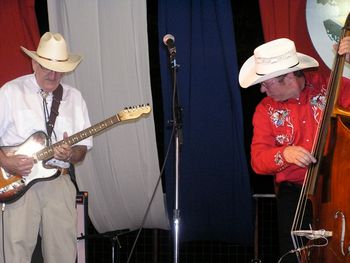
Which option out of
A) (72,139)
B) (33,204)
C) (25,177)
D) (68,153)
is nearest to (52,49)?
(72,139)

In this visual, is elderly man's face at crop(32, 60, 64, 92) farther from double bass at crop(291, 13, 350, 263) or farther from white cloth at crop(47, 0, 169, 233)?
double bass at crop(291, 13, 350, 263)

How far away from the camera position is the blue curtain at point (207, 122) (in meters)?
4.41

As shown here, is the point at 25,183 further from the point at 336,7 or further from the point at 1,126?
the point at 336,7

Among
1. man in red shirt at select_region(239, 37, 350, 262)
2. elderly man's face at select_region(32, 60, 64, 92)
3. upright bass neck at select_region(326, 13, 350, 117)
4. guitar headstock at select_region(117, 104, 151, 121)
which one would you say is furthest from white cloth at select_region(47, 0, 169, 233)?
upright bass neck at select_region(326, 13, 350, 117)

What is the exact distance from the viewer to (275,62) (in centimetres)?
298

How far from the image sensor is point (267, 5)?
4.25m

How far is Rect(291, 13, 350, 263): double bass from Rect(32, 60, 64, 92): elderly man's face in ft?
5.81

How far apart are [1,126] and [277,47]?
168 cm

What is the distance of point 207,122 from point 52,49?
1.42 m

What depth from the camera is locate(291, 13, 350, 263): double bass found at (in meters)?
2.18

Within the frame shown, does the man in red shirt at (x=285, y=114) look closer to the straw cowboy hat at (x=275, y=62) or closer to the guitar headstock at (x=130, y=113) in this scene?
the straw cowboy hat at (x=275, y=62)

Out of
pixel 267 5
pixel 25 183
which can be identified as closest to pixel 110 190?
pixel 25 183

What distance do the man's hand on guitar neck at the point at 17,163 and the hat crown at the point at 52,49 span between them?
2.15ft

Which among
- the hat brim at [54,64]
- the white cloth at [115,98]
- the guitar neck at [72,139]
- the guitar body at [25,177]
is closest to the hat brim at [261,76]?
the guitar neck at [72,139]
